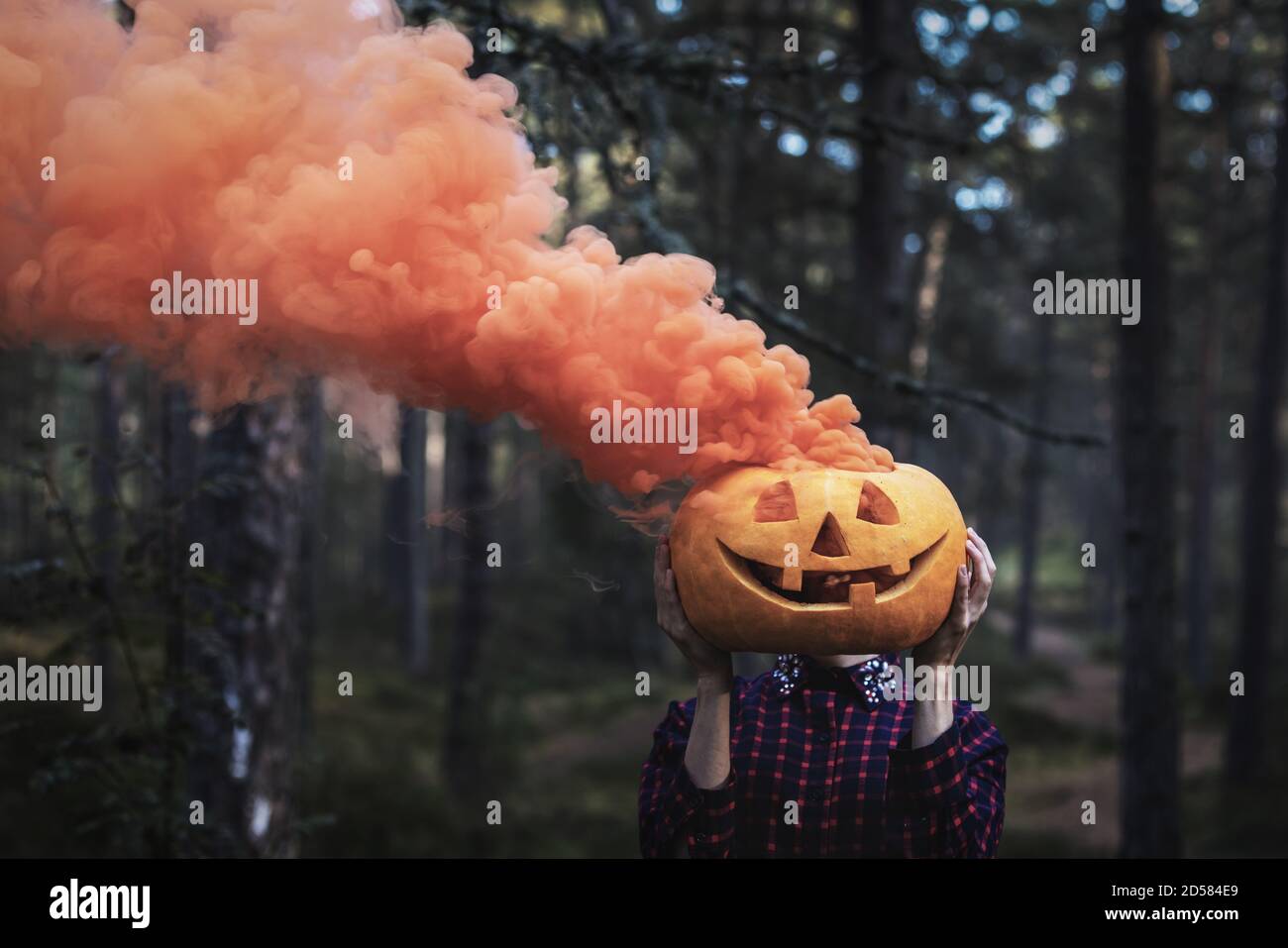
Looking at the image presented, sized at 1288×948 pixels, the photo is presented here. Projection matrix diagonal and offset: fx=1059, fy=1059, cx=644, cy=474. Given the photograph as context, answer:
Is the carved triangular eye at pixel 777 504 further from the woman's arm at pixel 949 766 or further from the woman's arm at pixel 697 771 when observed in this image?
the woman's arm at pixel 949 766

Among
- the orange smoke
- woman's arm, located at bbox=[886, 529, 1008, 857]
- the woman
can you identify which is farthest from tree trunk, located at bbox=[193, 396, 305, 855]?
woman's arm, located at bbox=[886, 529, 1008, 857]

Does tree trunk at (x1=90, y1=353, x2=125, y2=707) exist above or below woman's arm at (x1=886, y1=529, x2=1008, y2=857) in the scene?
above

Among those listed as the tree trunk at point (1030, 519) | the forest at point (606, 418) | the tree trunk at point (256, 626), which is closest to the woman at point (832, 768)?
the forest at point (606, 418)

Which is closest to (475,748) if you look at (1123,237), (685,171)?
(685,171)

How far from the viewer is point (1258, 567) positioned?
13859 millimetres

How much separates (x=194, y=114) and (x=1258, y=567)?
1442cm

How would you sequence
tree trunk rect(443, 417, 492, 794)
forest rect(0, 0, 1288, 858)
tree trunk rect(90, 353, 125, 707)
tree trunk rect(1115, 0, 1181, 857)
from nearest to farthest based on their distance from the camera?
forest rect(0, 0, 1288, 858), tree trunk rect(90, 353, 125, 707), tree trunk rect(1115, 0, 1181, 857), tree trunk rect(443, 417, 492, 794)

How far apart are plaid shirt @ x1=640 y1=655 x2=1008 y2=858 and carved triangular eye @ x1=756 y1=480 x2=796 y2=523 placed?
61 cm

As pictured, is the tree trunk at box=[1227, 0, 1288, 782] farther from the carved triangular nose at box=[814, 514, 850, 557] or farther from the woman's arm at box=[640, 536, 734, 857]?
the woman's arm at box=[640, 536, 734, 857]

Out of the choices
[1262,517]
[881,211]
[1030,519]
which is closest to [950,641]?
[881,211]

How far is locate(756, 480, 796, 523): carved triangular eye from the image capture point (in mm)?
2908

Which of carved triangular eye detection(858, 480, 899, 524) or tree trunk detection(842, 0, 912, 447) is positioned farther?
tree trunk detection(842, 0, 912, 447)

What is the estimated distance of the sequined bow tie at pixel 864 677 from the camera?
122 inches
